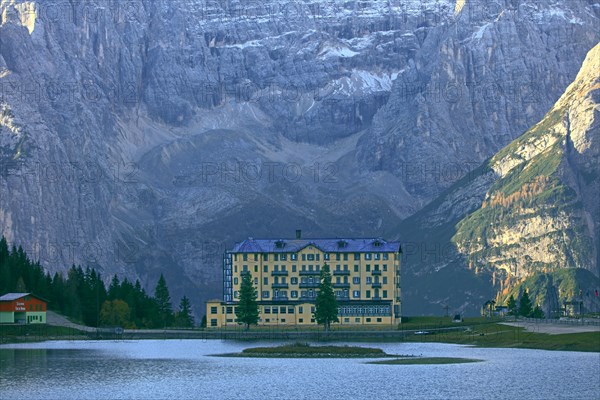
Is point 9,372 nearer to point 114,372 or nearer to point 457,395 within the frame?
point 114,372

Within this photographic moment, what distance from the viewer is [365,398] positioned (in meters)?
160

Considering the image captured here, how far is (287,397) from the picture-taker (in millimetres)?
160500

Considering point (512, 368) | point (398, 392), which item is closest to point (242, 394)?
point (398, 392)

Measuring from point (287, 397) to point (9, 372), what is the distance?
1643 inches

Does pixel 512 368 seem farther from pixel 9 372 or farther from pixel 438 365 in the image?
pixel 9 372

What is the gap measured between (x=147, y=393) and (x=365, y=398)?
24.2m

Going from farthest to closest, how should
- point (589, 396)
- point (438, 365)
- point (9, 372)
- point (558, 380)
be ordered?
point (438, 365) < point (9, 372) < point (558, 380) < point (589, 396)

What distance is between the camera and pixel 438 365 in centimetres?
19712

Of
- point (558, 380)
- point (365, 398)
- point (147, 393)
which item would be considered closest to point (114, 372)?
point (147, 393)

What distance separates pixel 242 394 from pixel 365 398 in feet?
45.5

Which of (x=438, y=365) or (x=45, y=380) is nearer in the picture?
→ (x=45, y=380)

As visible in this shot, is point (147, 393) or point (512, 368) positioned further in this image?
point (512, 368)

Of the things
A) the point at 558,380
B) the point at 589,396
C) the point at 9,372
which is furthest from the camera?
the point at 9,372

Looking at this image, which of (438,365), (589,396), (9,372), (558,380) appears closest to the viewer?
(589,396)
